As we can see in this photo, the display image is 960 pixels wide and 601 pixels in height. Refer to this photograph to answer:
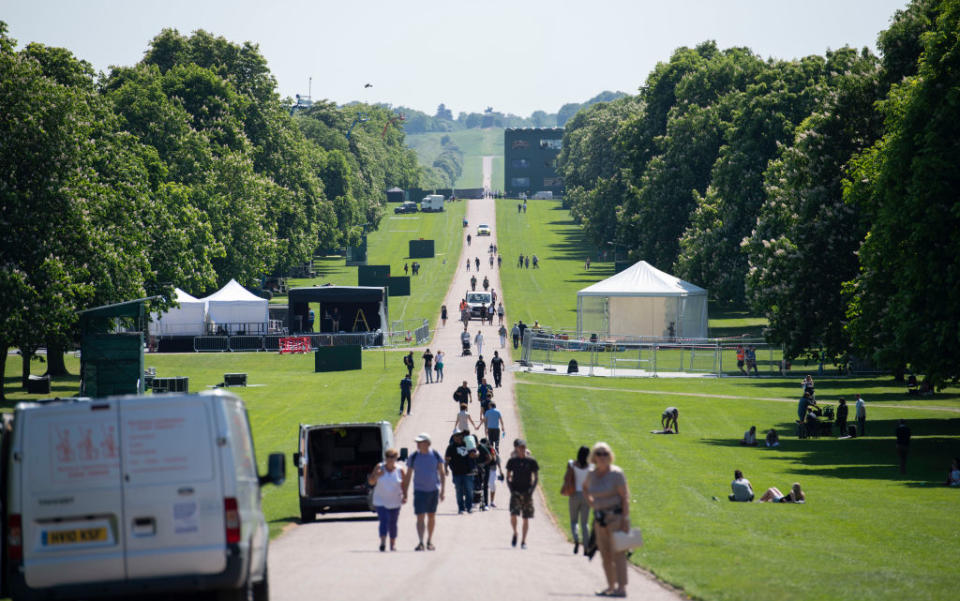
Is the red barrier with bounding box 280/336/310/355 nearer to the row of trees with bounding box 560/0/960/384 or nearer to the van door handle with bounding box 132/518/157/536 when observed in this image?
the row of trees with bounding box 560/0/960/384

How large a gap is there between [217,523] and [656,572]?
24.6 ft

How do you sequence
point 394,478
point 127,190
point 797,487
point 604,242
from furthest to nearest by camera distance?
1. point 604,242
2. point 127,190
3. point 797,487
4. point 394,478

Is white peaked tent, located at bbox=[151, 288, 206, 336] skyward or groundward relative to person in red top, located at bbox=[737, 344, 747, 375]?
skyward

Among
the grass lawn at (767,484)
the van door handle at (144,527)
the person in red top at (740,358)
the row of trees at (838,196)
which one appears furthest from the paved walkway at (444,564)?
the person in red top at (740,358)

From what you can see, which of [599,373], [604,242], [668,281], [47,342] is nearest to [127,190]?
[47,342]

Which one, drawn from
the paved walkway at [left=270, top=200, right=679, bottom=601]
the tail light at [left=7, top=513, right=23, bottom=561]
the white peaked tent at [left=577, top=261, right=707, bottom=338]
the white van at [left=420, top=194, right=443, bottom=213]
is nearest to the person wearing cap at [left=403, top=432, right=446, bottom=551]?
the paved walkway at [left=270, top=200, right=679, bottom=601]

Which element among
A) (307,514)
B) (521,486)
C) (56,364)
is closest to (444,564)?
(521,486)

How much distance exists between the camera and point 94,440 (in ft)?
39.4

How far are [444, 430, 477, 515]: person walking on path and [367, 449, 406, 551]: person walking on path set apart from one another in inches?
140

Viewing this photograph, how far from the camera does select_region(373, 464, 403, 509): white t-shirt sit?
61.7 feet

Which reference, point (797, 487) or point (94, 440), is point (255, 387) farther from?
point (94, 440)

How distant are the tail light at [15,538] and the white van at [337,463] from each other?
35.9ft

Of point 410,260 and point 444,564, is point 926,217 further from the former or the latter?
point 410,260

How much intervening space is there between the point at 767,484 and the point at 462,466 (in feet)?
33.3
